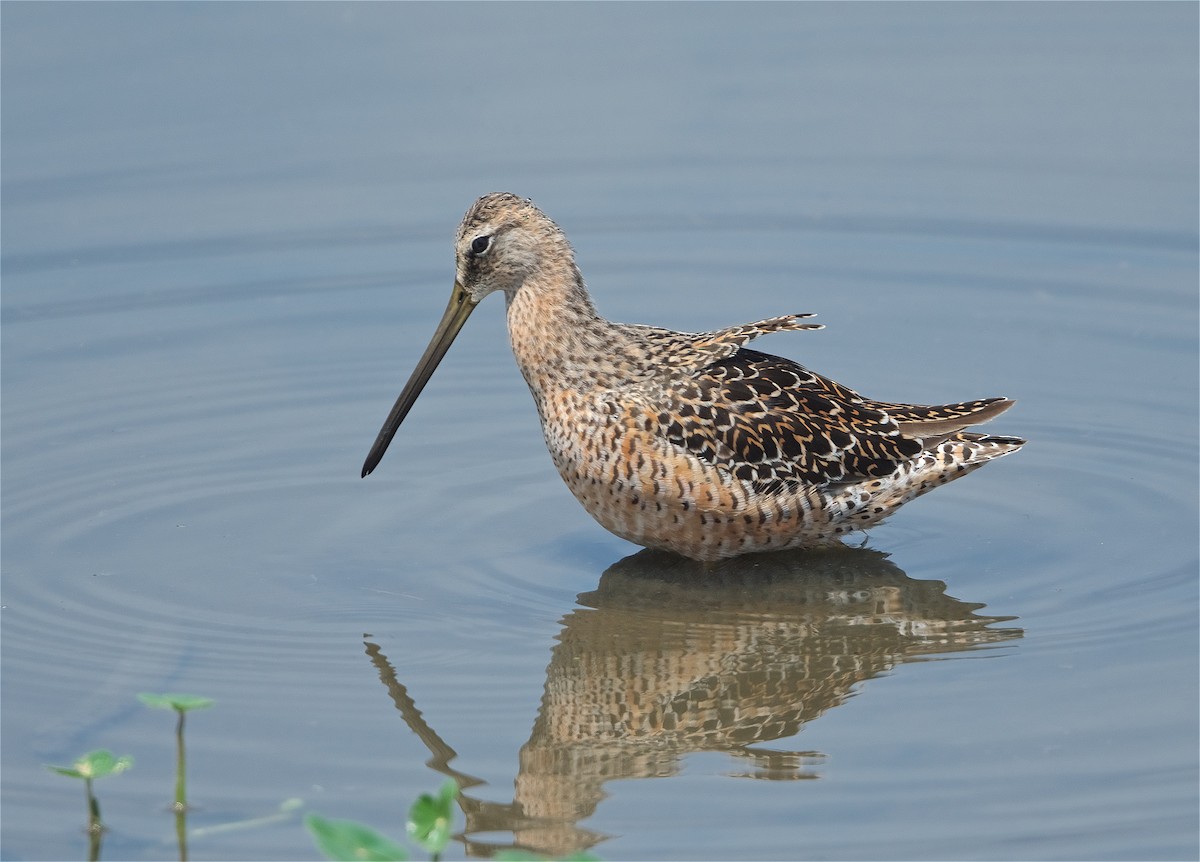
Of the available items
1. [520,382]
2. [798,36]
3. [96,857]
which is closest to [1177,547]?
[520,382]

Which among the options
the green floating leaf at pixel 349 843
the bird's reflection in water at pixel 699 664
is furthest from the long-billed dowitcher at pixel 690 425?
the green floating leaf at pixel 349 843

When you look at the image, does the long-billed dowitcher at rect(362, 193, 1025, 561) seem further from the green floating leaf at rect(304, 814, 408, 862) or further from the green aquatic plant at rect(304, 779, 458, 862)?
the green floating leaf at rect(304, 814, 408, 862)

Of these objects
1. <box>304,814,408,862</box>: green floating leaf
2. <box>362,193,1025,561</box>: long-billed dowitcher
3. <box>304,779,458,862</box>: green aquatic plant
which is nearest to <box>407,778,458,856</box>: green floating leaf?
<box>304,779,458,862</box>: green aquatic plant

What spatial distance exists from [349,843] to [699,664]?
8.29ft

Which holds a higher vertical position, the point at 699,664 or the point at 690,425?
the point at 690,425

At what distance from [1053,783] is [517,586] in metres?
2.34

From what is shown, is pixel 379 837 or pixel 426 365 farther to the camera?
pixel 426 365

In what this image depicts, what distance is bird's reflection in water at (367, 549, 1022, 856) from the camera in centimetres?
590

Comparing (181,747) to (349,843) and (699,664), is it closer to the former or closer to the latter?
(349,843)

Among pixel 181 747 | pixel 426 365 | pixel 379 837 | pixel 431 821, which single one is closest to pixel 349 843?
pixel 379 837

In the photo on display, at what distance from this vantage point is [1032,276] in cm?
1002

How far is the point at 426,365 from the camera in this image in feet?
26.2

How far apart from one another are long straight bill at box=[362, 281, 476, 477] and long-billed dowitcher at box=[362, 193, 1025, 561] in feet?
0.05

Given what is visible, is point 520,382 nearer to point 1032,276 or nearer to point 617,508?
point 617,508
